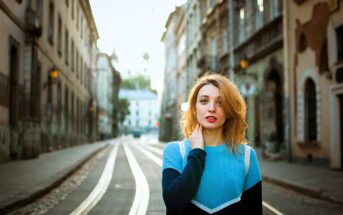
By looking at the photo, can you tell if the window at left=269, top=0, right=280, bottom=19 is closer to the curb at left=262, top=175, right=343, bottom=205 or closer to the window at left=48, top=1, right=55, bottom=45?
the curb at left=262, top=175, right=343, bottom=205

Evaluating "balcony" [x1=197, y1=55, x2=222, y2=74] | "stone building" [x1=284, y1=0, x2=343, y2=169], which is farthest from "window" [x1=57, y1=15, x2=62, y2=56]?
"stone building" [x1=284, y1=0, x2=343, y2=169]

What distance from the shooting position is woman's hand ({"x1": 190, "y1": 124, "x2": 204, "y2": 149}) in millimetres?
2402

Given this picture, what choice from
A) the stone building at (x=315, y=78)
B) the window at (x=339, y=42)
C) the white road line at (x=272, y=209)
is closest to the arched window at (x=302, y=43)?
the stone building at (x=315, y=78)

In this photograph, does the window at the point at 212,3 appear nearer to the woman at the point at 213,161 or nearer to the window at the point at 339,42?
the window at the point at 339,42

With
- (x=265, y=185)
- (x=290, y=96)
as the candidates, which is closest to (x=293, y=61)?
(x=290, y=96)

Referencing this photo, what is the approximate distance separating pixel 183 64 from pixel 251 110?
27.9m

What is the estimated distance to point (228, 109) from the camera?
2.48 metres

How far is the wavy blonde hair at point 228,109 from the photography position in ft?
8.11

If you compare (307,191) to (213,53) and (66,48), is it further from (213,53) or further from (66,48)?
(213,53)

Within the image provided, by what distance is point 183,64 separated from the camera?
53094 millimetres

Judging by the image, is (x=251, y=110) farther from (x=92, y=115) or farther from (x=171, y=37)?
(x=171, y=37)

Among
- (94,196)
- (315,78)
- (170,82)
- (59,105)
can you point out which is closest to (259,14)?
(315,78)

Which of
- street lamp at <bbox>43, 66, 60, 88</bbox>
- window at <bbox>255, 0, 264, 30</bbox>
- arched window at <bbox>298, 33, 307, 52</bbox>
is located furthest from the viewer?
window at <bbox>255, 0, 264, 30</bbox>

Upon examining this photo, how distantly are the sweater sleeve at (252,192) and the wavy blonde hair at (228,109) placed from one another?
15 centimetres
